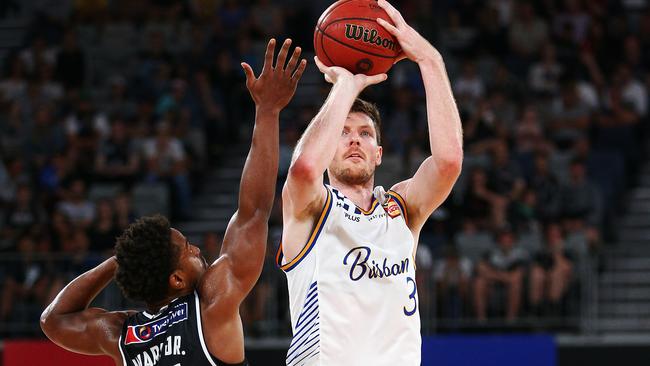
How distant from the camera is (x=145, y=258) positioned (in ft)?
15.5

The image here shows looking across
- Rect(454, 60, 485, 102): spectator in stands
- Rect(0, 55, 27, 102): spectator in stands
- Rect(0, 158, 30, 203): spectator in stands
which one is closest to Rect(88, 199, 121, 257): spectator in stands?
Rect(0, 158, 30, 203): spectator in stands

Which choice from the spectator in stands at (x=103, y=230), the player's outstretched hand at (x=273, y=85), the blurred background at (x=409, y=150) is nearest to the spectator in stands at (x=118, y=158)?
the blurred background at (x=409, y=150)

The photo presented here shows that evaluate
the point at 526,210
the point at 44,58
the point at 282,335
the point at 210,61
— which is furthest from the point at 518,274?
the point at 44,58

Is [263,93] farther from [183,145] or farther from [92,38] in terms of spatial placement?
[92,38]

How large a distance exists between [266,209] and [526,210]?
844cm

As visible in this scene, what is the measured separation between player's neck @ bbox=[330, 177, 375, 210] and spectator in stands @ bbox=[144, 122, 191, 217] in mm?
9068

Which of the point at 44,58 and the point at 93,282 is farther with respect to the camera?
the point at 44,58

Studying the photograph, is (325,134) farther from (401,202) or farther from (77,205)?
(77,205)

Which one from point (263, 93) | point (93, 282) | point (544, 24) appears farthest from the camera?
point (544, 24)

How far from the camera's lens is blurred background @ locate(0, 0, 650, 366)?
1200 centimetres

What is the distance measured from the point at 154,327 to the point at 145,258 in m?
0.33

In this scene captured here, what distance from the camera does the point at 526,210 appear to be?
41.8 feet

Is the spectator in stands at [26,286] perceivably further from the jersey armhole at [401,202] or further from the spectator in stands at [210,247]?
the jersey armhole at [401,202]

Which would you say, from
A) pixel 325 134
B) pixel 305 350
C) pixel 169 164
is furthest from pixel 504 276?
pixel 325 134
